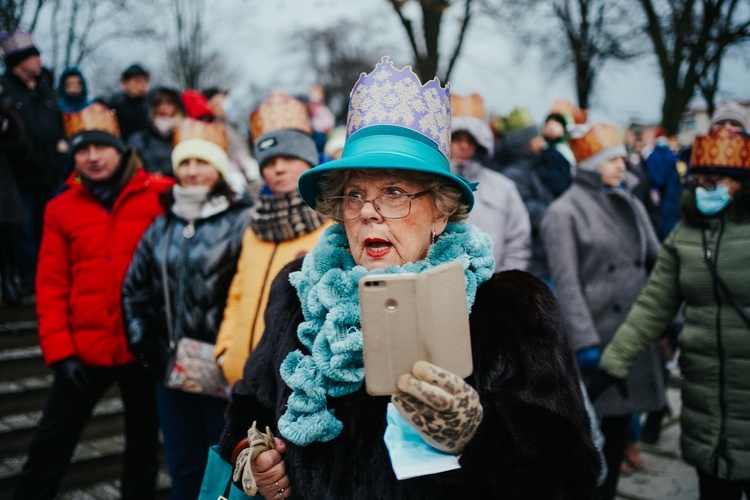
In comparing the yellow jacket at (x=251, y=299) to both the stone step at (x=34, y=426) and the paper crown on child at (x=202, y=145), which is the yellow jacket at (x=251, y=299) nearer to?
the paper crown on child at (x=202, y=145)

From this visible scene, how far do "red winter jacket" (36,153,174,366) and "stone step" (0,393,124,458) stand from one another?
1305mm

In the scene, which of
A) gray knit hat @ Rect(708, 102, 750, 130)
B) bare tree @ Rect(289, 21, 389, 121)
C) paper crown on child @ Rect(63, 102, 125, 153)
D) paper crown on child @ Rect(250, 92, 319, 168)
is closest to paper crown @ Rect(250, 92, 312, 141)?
paper crown on child @ Rect(250, 92, 319, 168)

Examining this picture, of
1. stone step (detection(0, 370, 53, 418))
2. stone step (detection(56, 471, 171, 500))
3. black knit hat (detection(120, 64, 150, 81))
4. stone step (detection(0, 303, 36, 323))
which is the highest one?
black knit hat (detection(120, 64, 150, 81))

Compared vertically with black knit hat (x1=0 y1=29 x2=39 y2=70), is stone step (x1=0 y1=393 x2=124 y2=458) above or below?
below

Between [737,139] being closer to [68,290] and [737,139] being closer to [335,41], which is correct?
[68,290]

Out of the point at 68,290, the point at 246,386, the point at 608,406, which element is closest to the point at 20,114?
the point at 68,290

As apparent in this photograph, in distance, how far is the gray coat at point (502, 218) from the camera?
174 inches

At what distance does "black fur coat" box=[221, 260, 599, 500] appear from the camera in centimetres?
171

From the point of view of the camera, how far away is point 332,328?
1.96 meters

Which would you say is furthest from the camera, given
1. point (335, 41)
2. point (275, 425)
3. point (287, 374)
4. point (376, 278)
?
point (335, 41)

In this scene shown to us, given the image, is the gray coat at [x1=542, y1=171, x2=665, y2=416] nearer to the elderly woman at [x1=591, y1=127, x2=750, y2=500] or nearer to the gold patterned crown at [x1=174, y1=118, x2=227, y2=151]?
the elderly woman at [x1=591, y1=127, x2=750, y2=500]

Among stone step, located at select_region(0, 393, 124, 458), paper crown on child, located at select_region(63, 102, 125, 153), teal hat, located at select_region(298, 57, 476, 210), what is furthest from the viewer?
stone step, located at select_region(0, 393, 124, 458)

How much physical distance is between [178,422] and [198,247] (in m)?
1.01

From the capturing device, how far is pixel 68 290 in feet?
13.0
